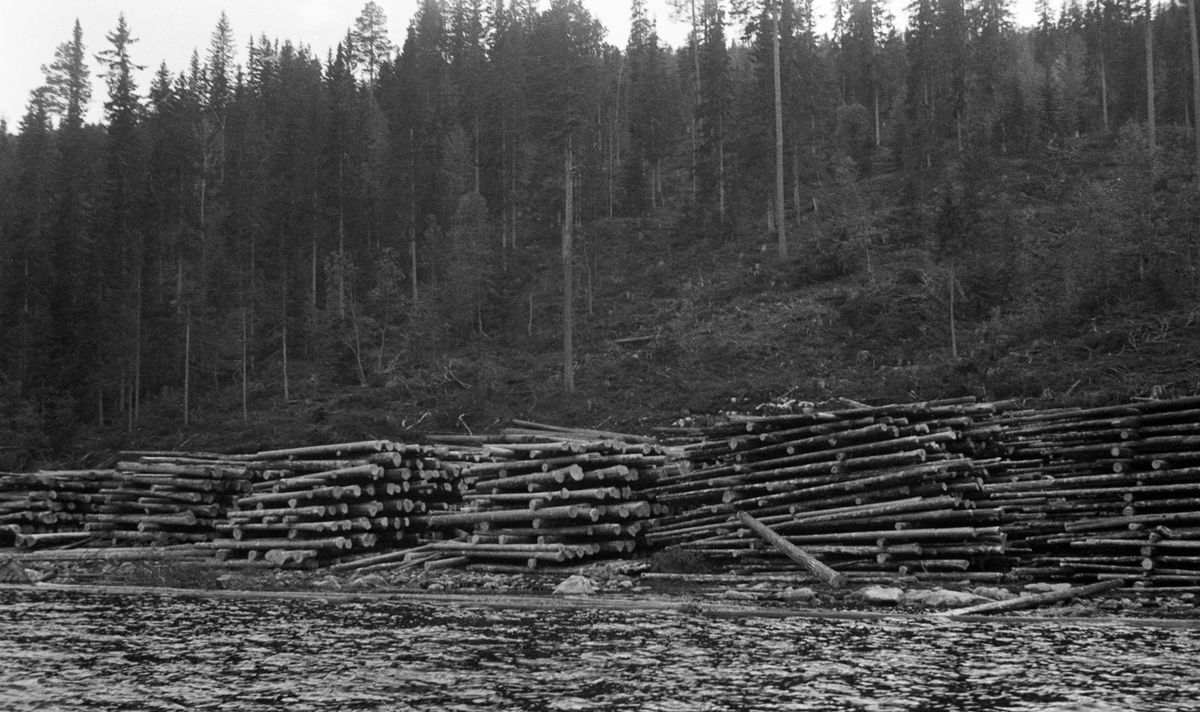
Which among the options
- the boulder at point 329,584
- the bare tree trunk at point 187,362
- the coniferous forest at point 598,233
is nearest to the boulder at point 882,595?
the boulder at point 329,584

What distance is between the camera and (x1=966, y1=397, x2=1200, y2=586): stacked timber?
45.3 ft

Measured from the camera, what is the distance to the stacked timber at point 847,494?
50.3 feet

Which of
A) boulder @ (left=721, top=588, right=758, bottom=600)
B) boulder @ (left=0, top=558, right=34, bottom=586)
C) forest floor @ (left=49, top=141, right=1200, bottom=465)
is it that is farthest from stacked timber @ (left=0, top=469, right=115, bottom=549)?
boulder @ (left=721, top=588, right=758, bottom=600)

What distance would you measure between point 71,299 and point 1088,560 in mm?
47943

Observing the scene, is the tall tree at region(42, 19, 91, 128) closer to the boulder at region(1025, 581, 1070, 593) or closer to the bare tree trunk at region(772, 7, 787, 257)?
the bare tree trunk at region(772, 7, 787, 257)

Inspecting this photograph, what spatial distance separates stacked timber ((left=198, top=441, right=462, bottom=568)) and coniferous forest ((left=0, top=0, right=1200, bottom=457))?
557 inches

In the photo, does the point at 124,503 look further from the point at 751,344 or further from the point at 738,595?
the point at 751,344

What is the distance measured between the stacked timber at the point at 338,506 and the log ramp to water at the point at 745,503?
0.05 m

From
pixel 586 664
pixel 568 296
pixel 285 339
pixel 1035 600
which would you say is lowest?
pixel 1035 600

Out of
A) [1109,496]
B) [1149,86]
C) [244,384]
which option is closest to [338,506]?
[1109,496]

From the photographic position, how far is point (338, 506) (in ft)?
67.4

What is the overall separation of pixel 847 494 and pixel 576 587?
4638 millimetres

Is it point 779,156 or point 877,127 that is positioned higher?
point 877,127

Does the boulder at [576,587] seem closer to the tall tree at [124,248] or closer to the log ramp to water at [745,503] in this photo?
the log ramp to water at [745,503]
